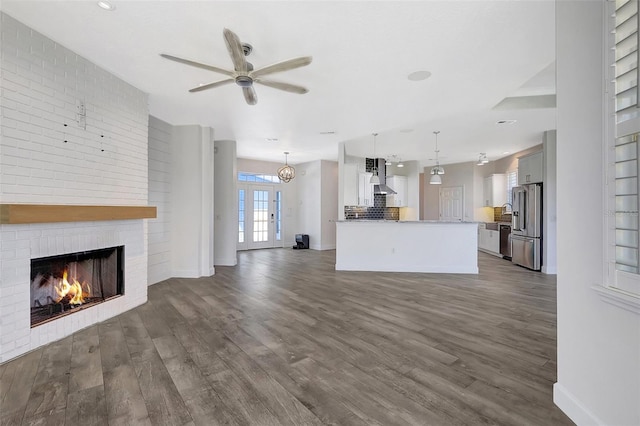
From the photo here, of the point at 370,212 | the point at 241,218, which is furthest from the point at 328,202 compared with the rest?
the point at 241,218

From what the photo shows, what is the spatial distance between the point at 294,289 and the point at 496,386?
3.15m

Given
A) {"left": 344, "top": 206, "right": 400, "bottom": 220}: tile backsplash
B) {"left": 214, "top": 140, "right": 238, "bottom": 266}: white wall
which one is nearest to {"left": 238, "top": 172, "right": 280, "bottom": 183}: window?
{"left": 214, "top": 140, "right": 238, "bottom": 266}: white wall

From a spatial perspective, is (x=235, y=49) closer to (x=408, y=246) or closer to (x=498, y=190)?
(x=408, y=246)

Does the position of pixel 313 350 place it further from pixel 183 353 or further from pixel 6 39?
pixel 6 39

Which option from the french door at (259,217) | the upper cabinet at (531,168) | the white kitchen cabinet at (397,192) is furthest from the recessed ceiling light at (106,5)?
the white kitchen cabinet at (397,192)

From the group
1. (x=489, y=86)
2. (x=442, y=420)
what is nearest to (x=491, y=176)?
(x=489, y=86)

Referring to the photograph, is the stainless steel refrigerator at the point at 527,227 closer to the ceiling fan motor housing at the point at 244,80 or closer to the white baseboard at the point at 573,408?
the white baseboard at the point at 573,408

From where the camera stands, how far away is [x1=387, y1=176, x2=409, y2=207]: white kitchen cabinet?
965 centimetres

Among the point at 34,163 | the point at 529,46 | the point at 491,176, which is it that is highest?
the point at 529,46

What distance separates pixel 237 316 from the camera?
136 inches

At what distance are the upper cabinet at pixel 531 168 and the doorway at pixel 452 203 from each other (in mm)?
2583

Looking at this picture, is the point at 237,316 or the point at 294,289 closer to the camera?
the point at 237,316

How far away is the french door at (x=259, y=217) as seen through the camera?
30.5 ft

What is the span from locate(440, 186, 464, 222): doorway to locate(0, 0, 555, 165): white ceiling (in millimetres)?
4402
